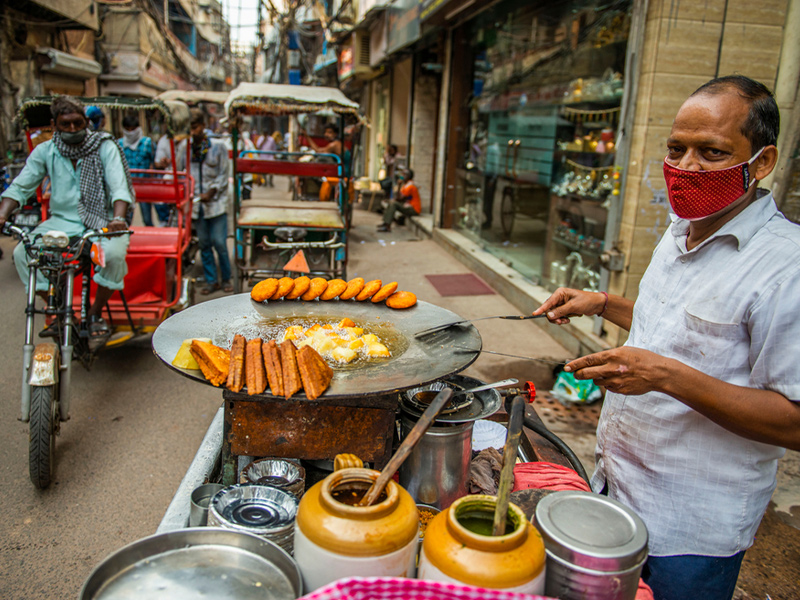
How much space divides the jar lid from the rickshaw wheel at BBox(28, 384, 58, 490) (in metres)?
3.11

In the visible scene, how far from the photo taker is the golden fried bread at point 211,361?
1.93 metres

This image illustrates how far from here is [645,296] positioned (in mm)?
2012

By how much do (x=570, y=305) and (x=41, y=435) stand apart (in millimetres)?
3119

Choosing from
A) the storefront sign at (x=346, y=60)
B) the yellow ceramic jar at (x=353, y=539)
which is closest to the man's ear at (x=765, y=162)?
the yellow ceramic jar at (x=353, y=539)

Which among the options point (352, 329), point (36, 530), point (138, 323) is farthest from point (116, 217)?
point (352, 329)

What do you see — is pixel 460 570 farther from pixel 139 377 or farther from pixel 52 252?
pixel 139 377

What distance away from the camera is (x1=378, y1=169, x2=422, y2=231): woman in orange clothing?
43.0 ft

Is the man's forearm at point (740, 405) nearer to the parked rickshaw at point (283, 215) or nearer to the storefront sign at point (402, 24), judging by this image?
the parked rickshaw at point (283, 215)

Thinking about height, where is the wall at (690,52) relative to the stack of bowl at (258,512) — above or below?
above

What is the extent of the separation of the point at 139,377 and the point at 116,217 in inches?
62.5

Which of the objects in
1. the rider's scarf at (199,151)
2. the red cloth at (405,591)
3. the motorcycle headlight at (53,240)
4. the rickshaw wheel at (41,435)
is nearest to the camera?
the red cloth at (405,591)

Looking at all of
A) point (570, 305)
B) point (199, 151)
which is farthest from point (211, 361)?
point (199, 151)

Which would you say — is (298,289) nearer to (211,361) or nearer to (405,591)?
(211,361)

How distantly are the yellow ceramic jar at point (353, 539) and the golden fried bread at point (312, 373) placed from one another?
472mm
